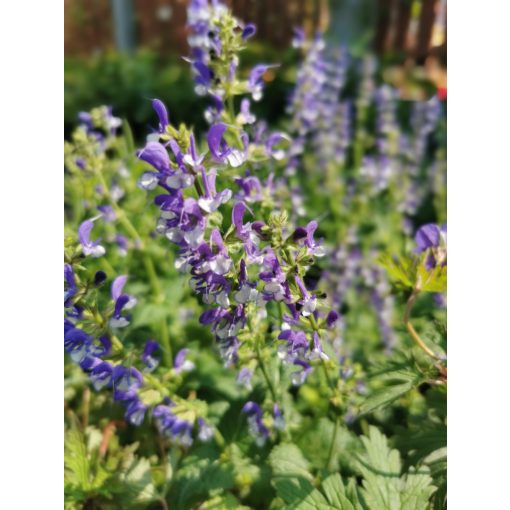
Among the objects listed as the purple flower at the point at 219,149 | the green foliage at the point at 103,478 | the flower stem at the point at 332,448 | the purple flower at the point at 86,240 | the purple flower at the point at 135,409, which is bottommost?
the green foliage at the point at 103,478

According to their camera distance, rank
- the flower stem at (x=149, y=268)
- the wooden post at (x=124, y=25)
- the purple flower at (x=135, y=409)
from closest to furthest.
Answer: the purple flower at (x=135, y=409)
the flower stem at (x=149, y=268)
the wooden post at (x=124, y=25)

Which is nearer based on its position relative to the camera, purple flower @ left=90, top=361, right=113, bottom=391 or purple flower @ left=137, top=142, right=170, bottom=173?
purple flower @ left=137, top=142, right=170, bottom=173

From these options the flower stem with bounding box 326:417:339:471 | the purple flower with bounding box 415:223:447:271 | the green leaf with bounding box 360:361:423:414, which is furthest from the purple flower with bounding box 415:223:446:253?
the flower stem with bounding box 326:417:339:471

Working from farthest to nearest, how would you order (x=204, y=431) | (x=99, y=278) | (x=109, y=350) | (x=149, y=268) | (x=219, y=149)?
(x=149, y=268) → (x=204, y=431) → (x=109, y=350) → (x=99, y=278) → (x=219, y=149)

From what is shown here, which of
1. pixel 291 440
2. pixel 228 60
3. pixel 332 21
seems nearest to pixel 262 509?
pixel 291 440

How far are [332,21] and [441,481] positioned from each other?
6283 mm

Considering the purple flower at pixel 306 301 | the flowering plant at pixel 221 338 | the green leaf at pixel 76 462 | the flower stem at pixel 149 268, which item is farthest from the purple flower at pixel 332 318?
the green leaf at pixel 76 462

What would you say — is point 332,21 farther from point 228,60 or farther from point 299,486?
point 299,486

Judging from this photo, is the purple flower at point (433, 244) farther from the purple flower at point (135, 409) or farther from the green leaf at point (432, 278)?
the purple flower at point (135, 409)

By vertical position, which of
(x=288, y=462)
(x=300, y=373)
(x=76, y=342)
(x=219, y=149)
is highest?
(x=219, y=149)

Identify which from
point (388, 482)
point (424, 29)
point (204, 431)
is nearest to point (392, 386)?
point (388, 482)

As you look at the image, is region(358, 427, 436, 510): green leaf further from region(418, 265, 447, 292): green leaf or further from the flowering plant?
region(418, 265, 447, 292): green leaf

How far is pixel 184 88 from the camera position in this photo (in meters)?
6.03

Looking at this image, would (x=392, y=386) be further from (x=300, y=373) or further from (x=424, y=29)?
(x=424, y=29)
